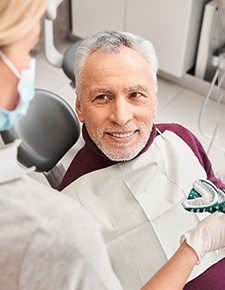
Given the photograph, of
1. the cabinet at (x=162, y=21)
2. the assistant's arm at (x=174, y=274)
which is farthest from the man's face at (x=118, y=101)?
the cabinet at (x=162, y=21)

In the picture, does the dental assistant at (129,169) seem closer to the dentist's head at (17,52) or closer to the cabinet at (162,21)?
the dentist's head at (17,52)

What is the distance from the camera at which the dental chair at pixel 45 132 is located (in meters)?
1.65

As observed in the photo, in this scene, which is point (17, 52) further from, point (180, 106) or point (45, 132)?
point (180, 106)

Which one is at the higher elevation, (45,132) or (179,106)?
(45,132)

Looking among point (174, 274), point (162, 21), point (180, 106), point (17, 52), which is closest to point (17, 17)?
point (17, 52)

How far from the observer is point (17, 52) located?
31.6 inches

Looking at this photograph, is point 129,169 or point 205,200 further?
point 129,169

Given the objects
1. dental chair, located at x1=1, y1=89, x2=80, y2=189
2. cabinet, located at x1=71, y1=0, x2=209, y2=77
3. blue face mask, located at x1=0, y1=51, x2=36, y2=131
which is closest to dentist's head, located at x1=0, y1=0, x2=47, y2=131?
blue face mask, located at x1=0, y1=51, x2=36, y2=131

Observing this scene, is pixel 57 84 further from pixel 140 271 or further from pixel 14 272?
pixel 14 272

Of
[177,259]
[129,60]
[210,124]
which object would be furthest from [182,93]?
[177,259]

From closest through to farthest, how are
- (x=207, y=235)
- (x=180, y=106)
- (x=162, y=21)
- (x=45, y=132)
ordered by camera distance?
(x=207, y=235)
(x=45, y=132)
(x=162, y=21)
(x=180, y=106)

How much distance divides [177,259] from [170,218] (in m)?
0.35

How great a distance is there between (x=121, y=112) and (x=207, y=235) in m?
0.44

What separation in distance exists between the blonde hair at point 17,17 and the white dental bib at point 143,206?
2.65ft
